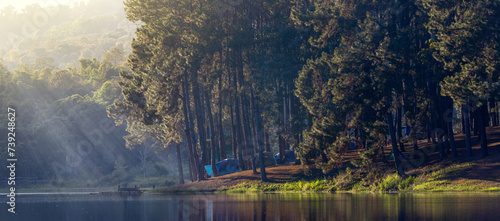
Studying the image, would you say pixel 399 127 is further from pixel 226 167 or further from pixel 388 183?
pixel 226 167

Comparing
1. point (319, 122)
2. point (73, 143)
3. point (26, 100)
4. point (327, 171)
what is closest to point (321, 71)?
point (319, 122)

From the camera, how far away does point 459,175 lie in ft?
135

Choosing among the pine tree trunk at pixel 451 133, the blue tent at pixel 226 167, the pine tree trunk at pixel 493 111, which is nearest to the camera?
the pine tree trunk at pixel 493 111

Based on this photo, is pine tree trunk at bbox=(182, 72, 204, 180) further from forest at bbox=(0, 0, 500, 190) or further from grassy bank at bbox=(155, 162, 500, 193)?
grassy bank at bbox=(155, 162, 500, 193)

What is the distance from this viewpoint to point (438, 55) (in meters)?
42.2

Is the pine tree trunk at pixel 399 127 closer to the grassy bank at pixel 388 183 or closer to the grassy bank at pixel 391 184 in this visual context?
the grassy bank at pixel 388 183

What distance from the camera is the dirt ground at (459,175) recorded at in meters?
39.5

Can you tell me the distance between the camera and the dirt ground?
3947 cm

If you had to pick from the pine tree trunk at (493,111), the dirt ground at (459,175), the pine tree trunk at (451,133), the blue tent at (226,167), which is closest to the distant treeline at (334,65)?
the pine tree trunk at (451,133)

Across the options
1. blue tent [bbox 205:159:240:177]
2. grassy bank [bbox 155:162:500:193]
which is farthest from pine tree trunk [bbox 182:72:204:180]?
grassy bank [bbox 155:162:500:193]

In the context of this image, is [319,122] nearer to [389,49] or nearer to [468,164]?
[389,49]

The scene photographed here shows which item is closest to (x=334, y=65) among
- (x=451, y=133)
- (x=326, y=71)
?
(x=326, y=71)

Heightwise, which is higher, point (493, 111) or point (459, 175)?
point (493, 111)

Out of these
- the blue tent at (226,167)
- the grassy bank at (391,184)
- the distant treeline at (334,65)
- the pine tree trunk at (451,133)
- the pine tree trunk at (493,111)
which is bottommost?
the grassy bank at (391,184)
